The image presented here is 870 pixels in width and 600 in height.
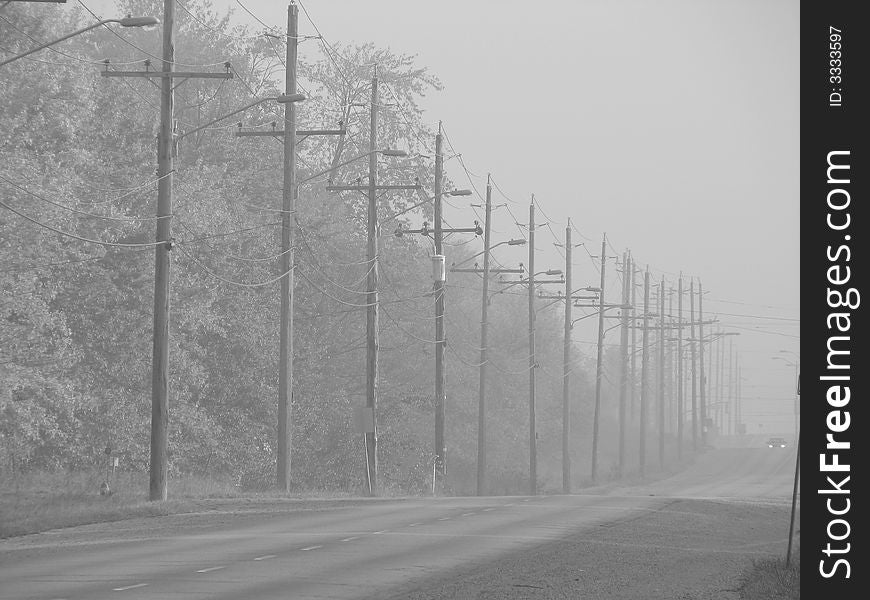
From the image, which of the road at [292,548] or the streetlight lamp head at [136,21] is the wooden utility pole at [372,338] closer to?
the road at [292,548]

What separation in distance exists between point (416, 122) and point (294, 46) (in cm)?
3955

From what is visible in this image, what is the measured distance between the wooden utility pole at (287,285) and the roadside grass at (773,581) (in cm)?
2155

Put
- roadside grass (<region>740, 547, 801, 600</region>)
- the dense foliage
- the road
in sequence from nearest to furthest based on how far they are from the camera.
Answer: roadside grass (<region>740, 547, 801, 600</region>) → the road → the dense foliage

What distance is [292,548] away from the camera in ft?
77.2

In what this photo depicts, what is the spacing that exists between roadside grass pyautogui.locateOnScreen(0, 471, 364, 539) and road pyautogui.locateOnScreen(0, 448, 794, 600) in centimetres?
68

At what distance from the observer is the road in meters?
18.1

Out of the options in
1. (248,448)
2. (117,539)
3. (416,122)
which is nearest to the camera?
→ (117,539)
